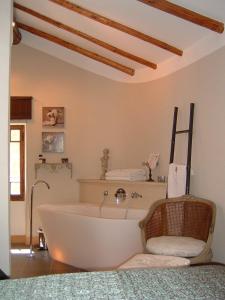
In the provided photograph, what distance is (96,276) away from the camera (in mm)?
1230

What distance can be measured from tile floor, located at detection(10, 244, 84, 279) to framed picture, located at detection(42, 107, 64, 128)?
2.07 meters

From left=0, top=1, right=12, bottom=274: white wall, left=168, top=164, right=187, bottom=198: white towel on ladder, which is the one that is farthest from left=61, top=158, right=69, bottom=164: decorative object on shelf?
left=0, top=1, right=12, bottom=274: white wall

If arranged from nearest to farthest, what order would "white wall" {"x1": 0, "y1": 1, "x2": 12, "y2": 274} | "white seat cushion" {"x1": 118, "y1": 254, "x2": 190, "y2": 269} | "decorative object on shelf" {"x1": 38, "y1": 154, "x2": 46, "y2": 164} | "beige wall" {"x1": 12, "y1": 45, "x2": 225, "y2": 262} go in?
"white seat cushion" {"x1": 118, "y1": 254, "x2": 190, "y2": 269} < "white wall" {"x1": 0, "y1": 1, "x2": 12, "y2": 274} < "beige wall" {"x1": 12, "y1": 45, "x2": 225, "y2": 262} < "decorative object on shelf" {"x1": 38, "y1": 154, "x2": 46, "y2": 164}

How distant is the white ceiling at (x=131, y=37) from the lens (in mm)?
3705

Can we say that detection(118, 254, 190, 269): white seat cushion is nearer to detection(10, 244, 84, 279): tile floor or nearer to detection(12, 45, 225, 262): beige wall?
detection(10, 244, 84, 279): tile floor

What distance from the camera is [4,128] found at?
116 inches

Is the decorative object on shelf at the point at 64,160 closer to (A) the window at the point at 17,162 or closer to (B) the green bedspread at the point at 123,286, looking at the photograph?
(A) the window at the point at 17,162

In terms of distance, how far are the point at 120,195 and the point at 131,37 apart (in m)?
2.20

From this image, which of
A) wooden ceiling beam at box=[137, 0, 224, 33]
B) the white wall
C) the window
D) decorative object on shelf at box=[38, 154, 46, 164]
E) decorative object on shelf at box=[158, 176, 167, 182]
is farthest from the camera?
the window

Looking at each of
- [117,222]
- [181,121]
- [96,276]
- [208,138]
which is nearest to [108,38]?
[181,121]

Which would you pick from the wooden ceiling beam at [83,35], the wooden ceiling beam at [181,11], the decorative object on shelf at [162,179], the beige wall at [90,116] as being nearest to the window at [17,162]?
the beige wall at [90,116]

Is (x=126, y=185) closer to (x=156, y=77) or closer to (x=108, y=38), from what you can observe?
(x=156, y=77)

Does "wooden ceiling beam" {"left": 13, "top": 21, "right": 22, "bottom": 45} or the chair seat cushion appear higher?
"wooden ceiling beam" {"left": 13, "top": 21, "right": 22, "bottom": 45}

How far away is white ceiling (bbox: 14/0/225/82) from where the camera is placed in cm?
371
